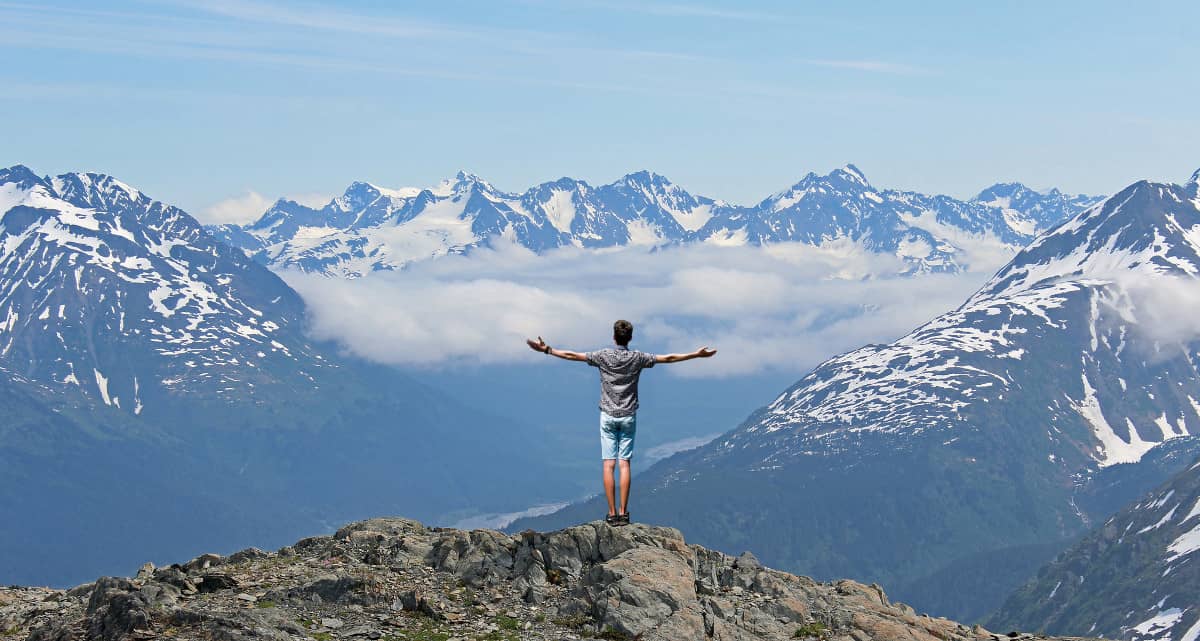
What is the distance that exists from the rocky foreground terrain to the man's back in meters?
5.69

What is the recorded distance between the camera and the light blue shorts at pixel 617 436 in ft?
137

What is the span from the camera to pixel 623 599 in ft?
137

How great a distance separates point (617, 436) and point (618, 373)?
6.91 ft

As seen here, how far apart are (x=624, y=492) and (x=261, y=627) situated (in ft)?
38.8

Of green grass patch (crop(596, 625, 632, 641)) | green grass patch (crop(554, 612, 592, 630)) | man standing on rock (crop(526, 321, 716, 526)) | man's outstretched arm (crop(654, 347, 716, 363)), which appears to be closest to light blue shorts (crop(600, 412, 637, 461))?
man standing on rock (crop(526, 321, 716, 526))

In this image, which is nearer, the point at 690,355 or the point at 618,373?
the point at 690,355

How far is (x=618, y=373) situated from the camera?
136ft

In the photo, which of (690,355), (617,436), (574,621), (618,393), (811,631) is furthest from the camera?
(811,631)

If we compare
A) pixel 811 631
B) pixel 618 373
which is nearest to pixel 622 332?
pixel 618 373

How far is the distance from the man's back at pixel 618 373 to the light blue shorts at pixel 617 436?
250mm

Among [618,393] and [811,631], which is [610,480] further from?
[811,631]

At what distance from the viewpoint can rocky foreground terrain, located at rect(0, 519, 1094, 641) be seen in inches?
1564

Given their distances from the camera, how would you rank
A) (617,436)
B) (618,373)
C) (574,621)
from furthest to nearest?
1. (617,436)
2. (618,373)
3. (574,621)

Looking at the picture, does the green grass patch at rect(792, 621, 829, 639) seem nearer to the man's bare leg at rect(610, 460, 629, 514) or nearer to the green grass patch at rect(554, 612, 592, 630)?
the green grass patch at rect(554, 612, 592, 630)
